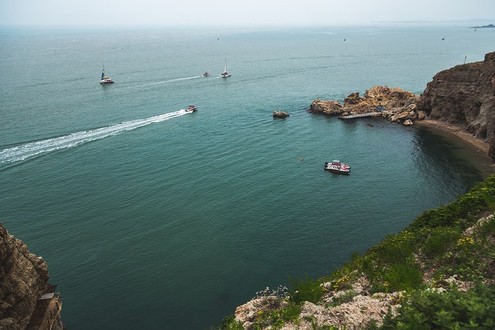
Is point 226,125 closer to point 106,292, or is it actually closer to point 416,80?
point 106,292

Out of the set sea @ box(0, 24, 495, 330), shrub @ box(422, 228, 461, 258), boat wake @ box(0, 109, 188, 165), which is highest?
shrub @ box(422, 228, 461, 258)

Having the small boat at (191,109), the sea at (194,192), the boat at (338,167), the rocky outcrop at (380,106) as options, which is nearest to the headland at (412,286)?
the sea at (194,192)

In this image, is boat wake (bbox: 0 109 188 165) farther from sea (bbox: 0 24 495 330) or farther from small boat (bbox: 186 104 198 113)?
small boat (bbox: 186 104 198 113)

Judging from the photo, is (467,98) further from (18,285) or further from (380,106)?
(18,285)

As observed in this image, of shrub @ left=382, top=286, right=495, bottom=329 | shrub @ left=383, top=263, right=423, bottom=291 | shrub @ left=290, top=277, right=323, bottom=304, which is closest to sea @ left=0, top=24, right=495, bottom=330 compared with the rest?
shrub @ left=290, top=277, right=323, bottom=304

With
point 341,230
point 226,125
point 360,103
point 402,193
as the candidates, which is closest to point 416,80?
point 360,103

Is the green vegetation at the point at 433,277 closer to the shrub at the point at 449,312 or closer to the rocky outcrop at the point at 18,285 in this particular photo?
the shrub at the point at 449,312
